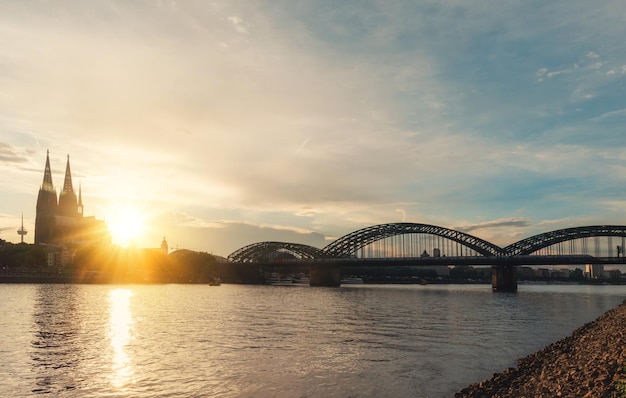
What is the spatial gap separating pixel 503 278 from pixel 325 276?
2309 inches

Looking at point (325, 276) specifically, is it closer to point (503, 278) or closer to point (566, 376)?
point (503, 278)

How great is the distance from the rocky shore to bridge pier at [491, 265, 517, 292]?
405 feet

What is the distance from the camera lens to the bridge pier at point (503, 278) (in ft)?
482

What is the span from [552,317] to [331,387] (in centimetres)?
4579

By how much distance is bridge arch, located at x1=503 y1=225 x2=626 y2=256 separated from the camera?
152 meters

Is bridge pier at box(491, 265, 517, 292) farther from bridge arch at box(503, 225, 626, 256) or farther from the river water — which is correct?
the river water

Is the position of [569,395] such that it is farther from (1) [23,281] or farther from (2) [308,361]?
(1) [23,281]

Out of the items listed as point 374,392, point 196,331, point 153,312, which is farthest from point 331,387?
point 153,312

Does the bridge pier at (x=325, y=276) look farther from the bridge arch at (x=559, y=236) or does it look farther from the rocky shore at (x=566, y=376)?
the rocky shore at (x=566, y=376)

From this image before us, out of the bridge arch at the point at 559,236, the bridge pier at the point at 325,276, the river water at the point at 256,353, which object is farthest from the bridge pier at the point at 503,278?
the river water at the point at 256,353

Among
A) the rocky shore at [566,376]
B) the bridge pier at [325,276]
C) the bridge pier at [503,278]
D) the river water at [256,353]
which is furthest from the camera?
the bridge pier at [325,276]

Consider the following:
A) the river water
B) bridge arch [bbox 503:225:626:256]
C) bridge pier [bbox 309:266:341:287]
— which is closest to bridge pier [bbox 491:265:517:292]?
bridge arch [bbox 503:225:626:256]

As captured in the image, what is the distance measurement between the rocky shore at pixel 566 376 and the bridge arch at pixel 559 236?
5481 inches

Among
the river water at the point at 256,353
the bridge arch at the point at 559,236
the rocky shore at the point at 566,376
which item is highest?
the bridge arch at the point at 559,236
